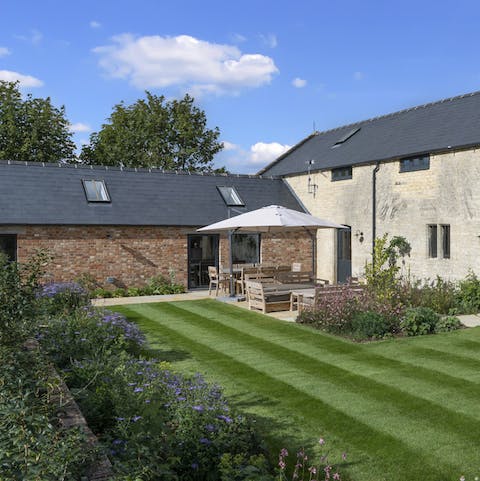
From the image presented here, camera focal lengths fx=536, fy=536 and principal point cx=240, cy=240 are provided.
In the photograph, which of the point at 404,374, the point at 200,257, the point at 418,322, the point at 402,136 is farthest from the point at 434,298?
the point at 200,257

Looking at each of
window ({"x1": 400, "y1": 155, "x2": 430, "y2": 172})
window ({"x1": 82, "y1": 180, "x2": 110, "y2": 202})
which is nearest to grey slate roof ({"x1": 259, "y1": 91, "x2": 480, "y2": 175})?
window ({"x1": 400, "y1": 155, "x2": 430, "y2": 172})

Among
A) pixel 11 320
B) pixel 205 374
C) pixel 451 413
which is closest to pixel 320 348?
pixel 205 374

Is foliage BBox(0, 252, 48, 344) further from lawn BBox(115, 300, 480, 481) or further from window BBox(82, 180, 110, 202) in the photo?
window BBox(82, 180, 110, 202)

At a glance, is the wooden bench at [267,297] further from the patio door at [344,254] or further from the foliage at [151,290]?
the patio door at [344,254]

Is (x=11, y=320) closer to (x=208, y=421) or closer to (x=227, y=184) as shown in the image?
(x=208, y=421)

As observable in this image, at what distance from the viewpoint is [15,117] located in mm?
34688

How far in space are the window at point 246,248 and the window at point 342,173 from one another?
12.9ft

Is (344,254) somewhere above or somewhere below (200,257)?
above

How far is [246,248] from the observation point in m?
21.0

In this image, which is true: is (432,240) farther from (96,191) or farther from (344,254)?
(96,191)

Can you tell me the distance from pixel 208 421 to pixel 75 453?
1866 millimetres

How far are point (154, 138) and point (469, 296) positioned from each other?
27.9 meters

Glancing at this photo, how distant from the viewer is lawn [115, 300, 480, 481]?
18.6 feet

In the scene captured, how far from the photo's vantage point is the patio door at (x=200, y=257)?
1998 centimetres
